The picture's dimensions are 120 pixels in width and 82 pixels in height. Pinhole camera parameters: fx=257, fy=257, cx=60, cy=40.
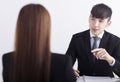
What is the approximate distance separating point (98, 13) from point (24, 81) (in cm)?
105

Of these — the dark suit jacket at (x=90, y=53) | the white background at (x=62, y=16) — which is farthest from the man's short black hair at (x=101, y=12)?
the white background at (x=62, y=16)

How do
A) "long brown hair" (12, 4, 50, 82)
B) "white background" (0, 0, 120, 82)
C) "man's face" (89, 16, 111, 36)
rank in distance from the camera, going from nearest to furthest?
"long brown hair" (12, 4, 50, 82), "man's face" (89, 16, 111, 36), "white background" (0, 0, 120, 82)

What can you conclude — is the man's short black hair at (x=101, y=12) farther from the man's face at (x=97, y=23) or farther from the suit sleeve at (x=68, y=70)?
the suit sleeve at (x=68, y=70)

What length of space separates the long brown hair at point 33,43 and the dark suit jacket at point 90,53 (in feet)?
3.05

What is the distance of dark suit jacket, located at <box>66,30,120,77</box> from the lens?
2238 mm

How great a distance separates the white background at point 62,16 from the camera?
10.2ft

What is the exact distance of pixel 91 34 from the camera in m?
2.33

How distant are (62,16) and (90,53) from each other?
0.99m

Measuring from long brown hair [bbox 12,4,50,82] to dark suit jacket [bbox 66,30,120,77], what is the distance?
928 mm

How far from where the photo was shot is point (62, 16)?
3139 millimetres

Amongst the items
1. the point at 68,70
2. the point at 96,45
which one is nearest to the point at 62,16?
the point at 96,45

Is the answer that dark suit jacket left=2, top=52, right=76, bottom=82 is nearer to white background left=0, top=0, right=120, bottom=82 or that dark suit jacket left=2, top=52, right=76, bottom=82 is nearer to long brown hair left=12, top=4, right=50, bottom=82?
long brown hair left=12, top=4, right=50, bottom=82

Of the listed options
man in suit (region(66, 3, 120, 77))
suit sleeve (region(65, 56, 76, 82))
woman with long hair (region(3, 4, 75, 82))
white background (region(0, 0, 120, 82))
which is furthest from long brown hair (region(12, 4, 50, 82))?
white background (region(0, 0, 120, 82))

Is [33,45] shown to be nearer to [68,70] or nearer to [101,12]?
[68,70]
